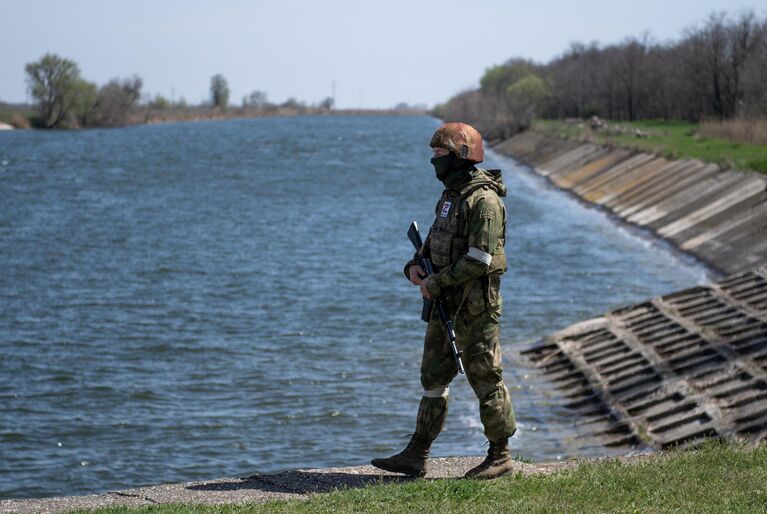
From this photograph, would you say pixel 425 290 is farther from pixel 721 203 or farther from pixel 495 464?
pixel 721 203

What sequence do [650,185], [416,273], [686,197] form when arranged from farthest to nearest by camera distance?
[650,185] → [686,197] → [416,273]

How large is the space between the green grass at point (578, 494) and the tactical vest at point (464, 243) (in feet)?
4.14

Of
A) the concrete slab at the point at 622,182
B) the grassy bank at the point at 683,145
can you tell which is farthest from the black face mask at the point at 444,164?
the concrete slab at the point at 622,182

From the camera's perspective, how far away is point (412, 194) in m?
53.7

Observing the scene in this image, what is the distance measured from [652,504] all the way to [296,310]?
17080 mm

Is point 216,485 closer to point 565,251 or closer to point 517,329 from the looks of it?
point 517,329

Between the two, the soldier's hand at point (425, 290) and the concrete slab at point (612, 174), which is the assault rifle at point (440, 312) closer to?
the soldier's hand at point (425, 290)

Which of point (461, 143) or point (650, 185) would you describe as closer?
point (461, 143)

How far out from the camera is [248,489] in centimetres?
856

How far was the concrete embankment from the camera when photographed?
1304 cm

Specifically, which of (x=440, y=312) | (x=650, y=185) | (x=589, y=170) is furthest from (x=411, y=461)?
(x=589, y=170)

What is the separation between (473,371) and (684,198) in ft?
91.8

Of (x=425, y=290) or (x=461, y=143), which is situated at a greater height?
(x=461, y=143)

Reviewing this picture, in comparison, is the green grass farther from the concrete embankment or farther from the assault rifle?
the concrete embankment
